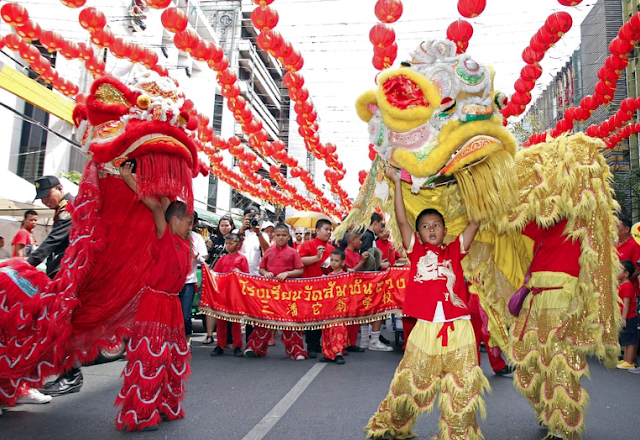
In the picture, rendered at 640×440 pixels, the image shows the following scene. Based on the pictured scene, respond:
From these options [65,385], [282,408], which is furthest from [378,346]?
[65,385]

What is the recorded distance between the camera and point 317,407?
3.96 metres

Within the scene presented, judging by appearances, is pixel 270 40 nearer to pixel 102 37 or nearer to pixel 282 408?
pixel 102 37

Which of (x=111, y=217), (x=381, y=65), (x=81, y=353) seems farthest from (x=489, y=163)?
(x=381, y=65)

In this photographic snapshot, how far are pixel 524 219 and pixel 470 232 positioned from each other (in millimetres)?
519

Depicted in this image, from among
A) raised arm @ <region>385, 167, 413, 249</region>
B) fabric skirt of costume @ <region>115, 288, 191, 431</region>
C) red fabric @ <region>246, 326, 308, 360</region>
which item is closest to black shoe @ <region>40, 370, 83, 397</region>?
fabric skirt of costume @ <region>115, 288, 191, 431</region>

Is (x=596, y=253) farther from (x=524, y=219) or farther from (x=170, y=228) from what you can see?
(x=170, y=228)

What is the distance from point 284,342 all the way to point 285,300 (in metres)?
0.53

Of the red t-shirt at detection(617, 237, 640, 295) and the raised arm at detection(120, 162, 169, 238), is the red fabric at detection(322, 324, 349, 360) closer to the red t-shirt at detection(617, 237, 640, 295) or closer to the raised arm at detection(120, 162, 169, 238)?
the raised arm at detection(120, 162, 169, 238)

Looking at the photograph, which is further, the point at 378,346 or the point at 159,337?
the point at 378,346

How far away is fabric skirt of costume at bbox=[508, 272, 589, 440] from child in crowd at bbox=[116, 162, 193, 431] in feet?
7.83

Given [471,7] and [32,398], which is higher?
[471,7]

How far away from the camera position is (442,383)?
2.83 metres

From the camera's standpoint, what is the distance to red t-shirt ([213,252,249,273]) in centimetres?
663

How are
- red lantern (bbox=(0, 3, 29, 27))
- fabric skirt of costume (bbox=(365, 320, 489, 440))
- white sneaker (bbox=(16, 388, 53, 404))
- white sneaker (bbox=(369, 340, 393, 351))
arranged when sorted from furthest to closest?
red lantern (bbox=(0, 3, 29, 27))
white sneaker (bbox=(369, 340, 393, 351))
white sneaker (bbox=(16, 388, 53, 404))
fabric skirt of costume (bbox=(365, 320, 489, 440))
